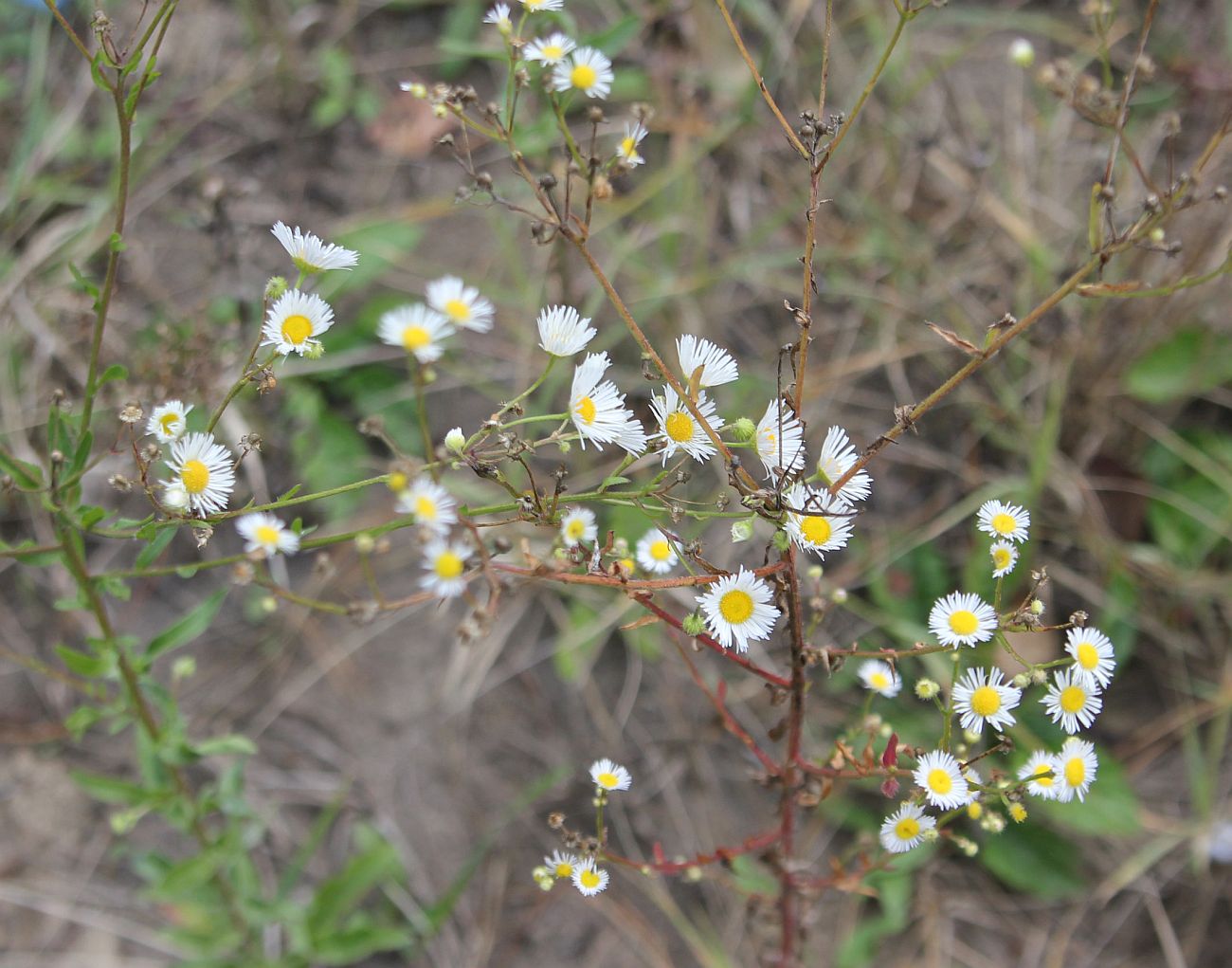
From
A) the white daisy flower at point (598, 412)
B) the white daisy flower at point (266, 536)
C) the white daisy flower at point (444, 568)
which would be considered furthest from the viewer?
the white daisy flower at point (598, 412)

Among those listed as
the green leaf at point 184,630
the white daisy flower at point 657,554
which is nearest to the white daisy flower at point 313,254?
the white daisy flower at point 657,554

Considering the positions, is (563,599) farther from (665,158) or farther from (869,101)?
(869,101)

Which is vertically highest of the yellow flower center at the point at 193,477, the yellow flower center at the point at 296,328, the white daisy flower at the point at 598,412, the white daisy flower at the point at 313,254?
the white daisy flower at the point at 313,254

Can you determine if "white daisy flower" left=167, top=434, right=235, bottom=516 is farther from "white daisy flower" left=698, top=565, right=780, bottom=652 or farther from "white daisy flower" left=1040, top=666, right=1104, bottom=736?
"white daisy flower" left=1040, top=666, right=1104, bottom=736

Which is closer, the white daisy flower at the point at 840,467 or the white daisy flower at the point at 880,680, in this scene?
the white daisy flower at the point at 840,467

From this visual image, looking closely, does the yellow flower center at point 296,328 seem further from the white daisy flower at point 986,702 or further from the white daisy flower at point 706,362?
the white daisy flower at point 986,702

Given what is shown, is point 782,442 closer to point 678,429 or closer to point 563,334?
point 678,429
